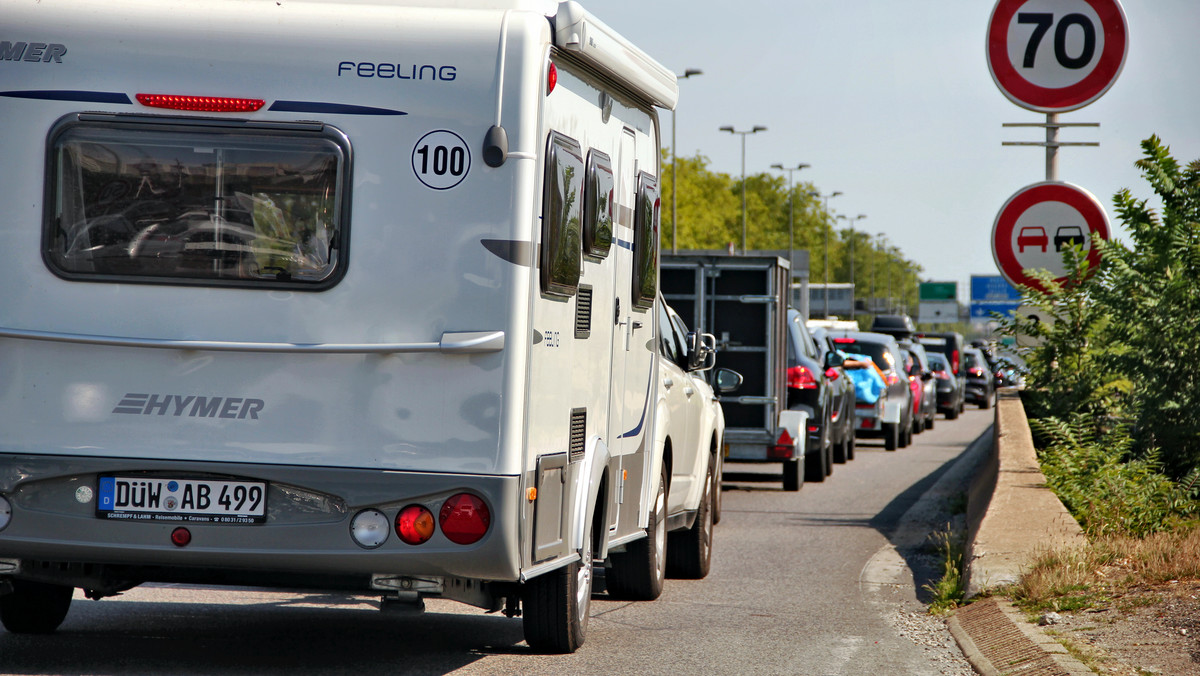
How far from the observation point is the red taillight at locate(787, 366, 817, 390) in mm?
18891

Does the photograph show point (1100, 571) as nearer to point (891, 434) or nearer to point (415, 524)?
point (415, 524)

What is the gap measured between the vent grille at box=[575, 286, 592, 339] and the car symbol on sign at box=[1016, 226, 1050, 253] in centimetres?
569

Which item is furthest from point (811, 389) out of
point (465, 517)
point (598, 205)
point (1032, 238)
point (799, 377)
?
point (465, 517)

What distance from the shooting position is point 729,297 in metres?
17.8

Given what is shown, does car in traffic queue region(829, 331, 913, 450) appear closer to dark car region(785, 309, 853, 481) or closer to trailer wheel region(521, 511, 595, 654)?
dark car region(785, 309, 853, 481)

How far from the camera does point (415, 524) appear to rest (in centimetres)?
640

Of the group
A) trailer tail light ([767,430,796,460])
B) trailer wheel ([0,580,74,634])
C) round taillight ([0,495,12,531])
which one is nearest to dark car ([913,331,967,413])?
trailer tail light ([767,430,796,460])

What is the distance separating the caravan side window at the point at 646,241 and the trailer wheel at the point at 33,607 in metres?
3.15

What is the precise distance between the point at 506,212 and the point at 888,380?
2079cm

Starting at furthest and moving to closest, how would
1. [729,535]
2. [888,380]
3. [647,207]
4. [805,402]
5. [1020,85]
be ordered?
[888,380] → [805,402] → [729,535] → [1020,85] → [647,207]

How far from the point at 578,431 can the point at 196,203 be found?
75.4 inches

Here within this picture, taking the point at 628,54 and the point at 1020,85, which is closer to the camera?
the point at 628,54

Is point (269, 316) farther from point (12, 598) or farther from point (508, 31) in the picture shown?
point (12, 598)

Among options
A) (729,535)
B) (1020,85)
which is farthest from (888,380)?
(1020,85)
